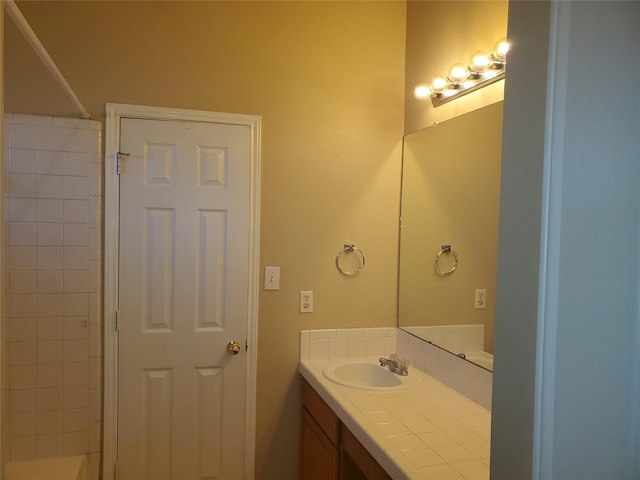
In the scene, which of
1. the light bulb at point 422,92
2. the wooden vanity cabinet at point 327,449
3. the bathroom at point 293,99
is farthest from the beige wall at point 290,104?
the light bulb at point 422,92

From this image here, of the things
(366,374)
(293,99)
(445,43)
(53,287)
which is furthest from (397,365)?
(53,287)

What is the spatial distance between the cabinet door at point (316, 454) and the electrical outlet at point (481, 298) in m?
0.83

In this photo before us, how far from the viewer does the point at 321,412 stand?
6.79 feet

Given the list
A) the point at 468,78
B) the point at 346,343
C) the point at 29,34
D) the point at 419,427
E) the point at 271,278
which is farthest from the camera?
the point at 346,343

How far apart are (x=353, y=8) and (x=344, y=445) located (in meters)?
2.12

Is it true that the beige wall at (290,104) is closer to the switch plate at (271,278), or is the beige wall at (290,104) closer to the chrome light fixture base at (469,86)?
the switch plate at (271,278)

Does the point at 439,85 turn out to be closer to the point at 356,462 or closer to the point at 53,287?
the point at 356,462

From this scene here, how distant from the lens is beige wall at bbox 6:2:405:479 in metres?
2.13

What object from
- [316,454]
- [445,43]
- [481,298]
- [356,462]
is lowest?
[316,454]

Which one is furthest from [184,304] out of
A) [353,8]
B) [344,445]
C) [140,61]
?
[353,8]

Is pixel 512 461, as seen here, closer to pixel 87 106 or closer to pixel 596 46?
pixel 596 46

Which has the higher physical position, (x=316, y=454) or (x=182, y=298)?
(x=182, y=298)

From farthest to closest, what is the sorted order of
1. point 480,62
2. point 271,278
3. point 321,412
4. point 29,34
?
point 271,278 → point 321,412 → point 480,62 → point 29,34

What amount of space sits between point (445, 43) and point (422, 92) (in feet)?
0.77
